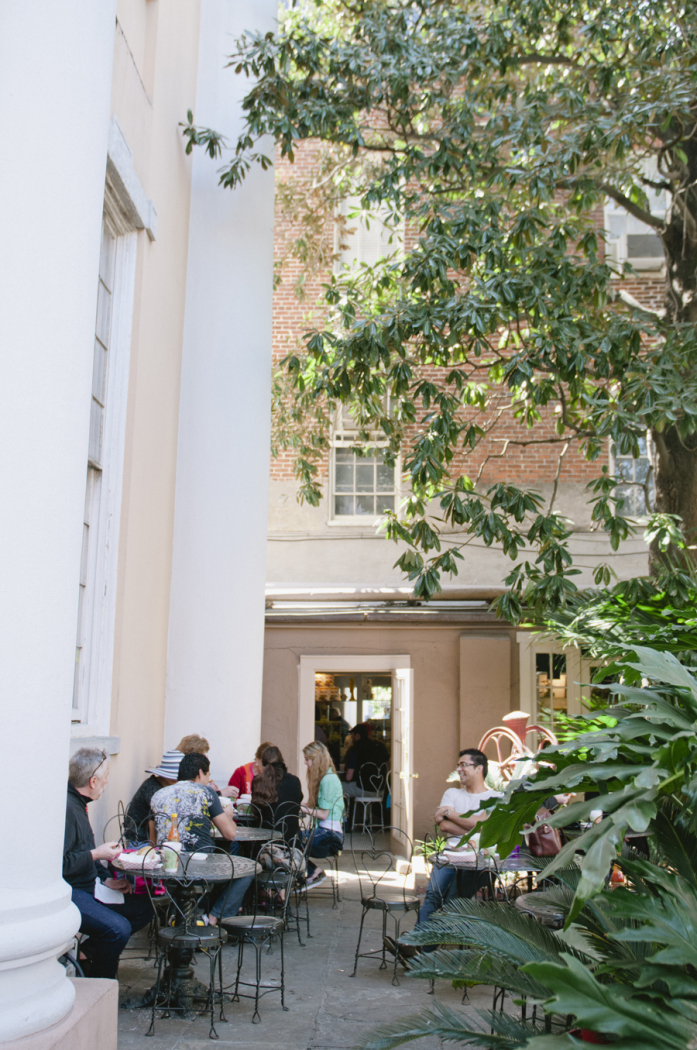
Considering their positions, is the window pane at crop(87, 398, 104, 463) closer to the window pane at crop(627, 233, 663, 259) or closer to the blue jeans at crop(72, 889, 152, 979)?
the blue jeans at crop(72, 889, 152, 979)

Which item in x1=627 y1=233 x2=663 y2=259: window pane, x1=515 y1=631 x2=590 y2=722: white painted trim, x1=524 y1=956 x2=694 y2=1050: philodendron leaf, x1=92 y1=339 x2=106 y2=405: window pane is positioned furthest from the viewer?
x1=627 y1=233 x2=663 y2=259: window pane

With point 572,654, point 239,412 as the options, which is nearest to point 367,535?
point 572,654

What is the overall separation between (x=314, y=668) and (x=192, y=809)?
6.26 meters

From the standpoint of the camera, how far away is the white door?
10711 millimetres

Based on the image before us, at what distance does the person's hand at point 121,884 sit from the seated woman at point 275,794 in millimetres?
1932

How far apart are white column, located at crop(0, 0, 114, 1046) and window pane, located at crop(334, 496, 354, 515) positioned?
9202mm

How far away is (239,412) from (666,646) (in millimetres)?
5151

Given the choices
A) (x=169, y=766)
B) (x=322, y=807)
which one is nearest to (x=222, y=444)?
(x=169, y=766)

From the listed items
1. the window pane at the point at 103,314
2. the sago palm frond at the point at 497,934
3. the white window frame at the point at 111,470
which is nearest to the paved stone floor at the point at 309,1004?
the sago palm frond at the point at 497,934

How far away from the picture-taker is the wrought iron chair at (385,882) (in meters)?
5.92

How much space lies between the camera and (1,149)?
303 centimetres

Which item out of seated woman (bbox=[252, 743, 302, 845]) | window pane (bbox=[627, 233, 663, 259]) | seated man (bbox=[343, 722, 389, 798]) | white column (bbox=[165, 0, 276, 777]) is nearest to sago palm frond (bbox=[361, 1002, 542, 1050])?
seated woman (bbox=[252, 743, 302, 845])

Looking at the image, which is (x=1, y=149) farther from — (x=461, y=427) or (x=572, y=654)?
(x=572, y=654)

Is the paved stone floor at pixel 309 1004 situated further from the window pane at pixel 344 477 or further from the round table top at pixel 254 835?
the window pane at pixel 344 477
